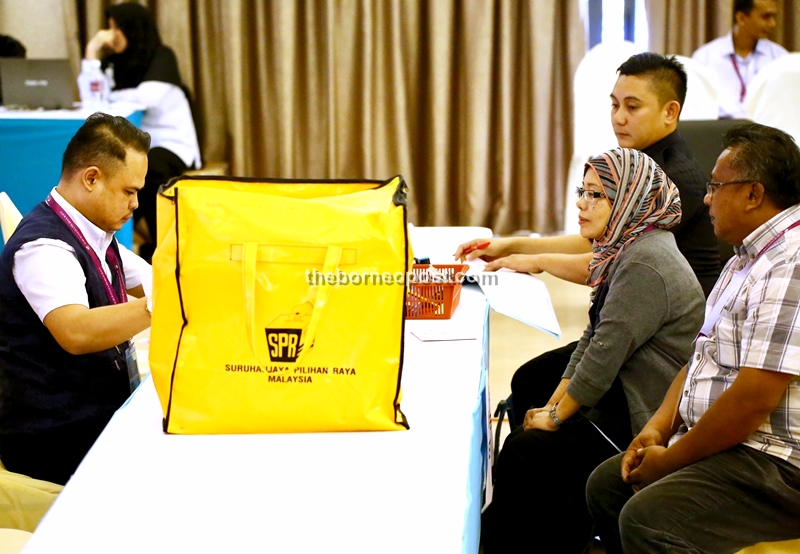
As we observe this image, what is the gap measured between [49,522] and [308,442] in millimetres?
393

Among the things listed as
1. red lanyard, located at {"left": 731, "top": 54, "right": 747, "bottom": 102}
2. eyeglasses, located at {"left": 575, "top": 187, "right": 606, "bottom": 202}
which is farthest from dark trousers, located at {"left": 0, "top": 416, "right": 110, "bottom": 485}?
red lanyard, located at {"left": 731, "top": 54, "right": 747, "bottom": 102}

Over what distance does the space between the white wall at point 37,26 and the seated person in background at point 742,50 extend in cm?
362

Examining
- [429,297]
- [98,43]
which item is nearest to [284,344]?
[429,297]

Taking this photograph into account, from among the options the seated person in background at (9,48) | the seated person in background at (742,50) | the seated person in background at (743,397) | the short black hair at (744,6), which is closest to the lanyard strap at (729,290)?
the seated person in background at (743,397)

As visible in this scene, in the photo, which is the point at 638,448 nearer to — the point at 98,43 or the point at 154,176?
the point at 154,176

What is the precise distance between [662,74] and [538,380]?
35.4 inches

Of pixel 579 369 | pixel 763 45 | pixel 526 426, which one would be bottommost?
pixel 526 426

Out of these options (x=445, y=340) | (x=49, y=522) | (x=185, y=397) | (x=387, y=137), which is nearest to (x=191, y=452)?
(x=185, y=397)

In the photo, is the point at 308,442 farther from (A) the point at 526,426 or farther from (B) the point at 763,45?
(B) the point at 763,45

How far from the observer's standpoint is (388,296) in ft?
4.56

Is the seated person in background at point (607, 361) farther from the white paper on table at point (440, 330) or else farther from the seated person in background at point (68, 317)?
the seated person in background at point (68, 317)

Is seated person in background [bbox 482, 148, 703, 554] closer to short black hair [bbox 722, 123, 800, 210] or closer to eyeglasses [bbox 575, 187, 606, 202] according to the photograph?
eyeglasses [bbox 575, 187, 606, 202]

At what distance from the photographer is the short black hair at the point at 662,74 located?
241 centimetres

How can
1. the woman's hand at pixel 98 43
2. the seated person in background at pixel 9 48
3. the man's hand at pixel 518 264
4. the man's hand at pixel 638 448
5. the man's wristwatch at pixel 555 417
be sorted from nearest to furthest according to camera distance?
1. the man's hand at pixel 638 448
2. the man's wristwatch at pixel 555 417
3. the man's hand at pixel 518 264
4. the woman's hand at pixel 98 43
5. the seated person in background at pixel 9 48
